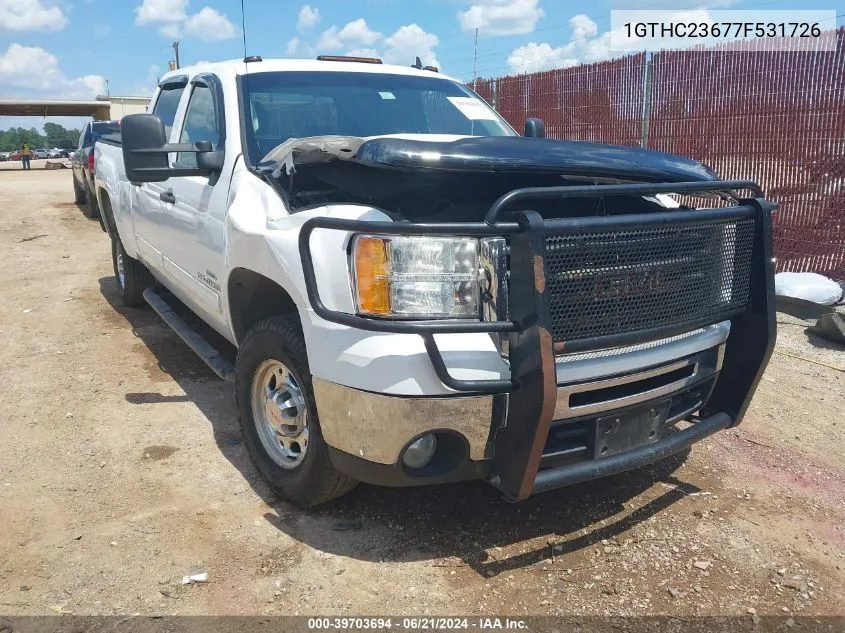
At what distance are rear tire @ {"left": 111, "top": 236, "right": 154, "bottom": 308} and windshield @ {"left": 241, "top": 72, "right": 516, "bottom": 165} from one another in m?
3.11

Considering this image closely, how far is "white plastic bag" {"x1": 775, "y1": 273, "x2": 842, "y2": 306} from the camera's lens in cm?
646

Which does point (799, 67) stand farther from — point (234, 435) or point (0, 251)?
point (0, 251)

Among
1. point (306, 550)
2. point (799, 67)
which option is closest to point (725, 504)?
point (306, 550)

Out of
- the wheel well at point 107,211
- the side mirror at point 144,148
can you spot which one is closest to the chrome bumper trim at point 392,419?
the side mirror at point 144,148

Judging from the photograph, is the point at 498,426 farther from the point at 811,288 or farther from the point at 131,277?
the point at 811,288

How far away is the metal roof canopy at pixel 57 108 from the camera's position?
38.3 m

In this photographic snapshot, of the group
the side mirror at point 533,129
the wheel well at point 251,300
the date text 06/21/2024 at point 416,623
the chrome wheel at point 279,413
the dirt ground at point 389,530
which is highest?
the side mirror at point 533,129

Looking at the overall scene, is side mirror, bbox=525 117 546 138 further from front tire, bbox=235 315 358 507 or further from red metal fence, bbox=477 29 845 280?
red metal fence, bbox=477 29 845 280

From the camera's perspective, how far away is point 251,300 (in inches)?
133

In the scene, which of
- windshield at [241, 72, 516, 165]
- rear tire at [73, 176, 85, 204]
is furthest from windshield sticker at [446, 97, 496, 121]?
rear tire at [73, 176, 85, 204]

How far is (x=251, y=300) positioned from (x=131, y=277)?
365 cm

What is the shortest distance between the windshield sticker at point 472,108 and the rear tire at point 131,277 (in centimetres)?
338

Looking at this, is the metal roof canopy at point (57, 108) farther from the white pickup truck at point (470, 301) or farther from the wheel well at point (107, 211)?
the white pickup truck at point (470, 301)

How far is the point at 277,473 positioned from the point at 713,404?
1999 mm
